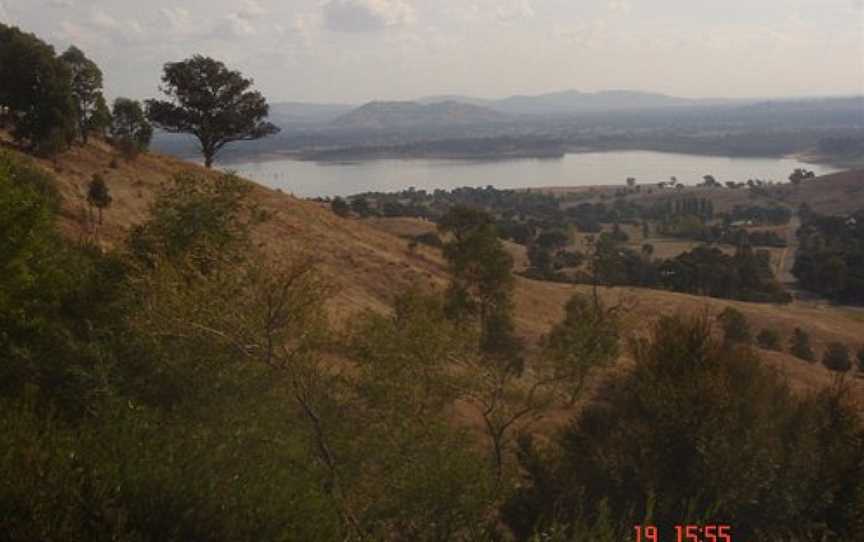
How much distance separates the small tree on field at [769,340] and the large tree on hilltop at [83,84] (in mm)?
44674

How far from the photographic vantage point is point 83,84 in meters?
42.1

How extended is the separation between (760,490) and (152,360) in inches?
493

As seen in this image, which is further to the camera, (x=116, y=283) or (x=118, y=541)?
(x=116, y=283)

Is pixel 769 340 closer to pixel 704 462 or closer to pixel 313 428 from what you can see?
pixel 704 462

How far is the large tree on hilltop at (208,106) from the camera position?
45.4 meters

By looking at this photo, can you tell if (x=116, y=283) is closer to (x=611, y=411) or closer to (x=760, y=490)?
(x=611, y=411)

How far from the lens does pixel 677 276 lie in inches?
2955

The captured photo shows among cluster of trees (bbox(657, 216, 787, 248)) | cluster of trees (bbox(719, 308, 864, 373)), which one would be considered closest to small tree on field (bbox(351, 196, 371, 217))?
cluster of trees (bbox(719, 308, 864, 373))

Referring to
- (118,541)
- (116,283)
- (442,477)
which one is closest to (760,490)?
(442,477)

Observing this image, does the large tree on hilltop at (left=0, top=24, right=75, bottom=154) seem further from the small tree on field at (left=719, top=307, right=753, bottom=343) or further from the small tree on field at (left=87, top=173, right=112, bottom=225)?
the small tree on field at (left=719, top=307, right=753, bottom=343)

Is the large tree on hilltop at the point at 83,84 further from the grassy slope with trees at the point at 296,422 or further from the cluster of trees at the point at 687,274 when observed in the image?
the cluster of trees at the point at 687,274

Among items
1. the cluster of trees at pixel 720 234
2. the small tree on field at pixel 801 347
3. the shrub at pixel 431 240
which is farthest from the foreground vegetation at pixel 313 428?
the cluster of trees at pixel 720 234

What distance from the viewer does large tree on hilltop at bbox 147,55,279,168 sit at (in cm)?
4538
